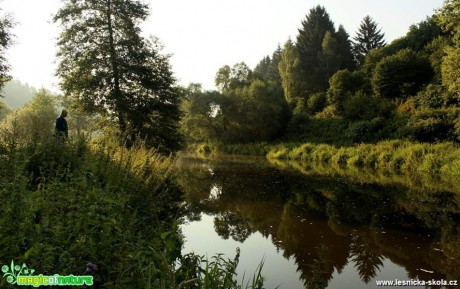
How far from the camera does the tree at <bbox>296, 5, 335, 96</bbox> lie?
164ft

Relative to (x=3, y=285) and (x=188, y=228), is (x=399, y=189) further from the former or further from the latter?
(x=3, y=285)

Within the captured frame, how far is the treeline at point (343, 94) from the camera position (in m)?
20.7

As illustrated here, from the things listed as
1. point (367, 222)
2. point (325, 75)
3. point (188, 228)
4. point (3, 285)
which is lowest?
point (188, 228)

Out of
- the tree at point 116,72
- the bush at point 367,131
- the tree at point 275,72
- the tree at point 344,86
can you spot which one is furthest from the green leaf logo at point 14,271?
the tree at point 275,72

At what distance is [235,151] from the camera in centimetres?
3788

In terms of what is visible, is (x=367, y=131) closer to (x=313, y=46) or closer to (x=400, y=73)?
(x=400, y=73)

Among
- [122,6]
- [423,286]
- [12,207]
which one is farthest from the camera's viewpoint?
[122,6]

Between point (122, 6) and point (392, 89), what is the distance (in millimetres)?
25453

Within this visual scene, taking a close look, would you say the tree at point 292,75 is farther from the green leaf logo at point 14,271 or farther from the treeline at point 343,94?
the green leaf logo at point 14,271

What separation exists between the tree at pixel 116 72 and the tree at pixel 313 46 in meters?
34.1

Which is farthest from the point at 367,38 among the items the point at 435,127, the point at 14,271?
the point at 14,271

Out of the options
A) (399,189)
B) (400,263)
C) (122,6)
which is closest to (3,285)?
(400,263)

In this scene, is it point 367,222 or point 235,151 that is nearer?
point 367,222

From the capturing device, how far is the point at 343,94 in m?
34.2
